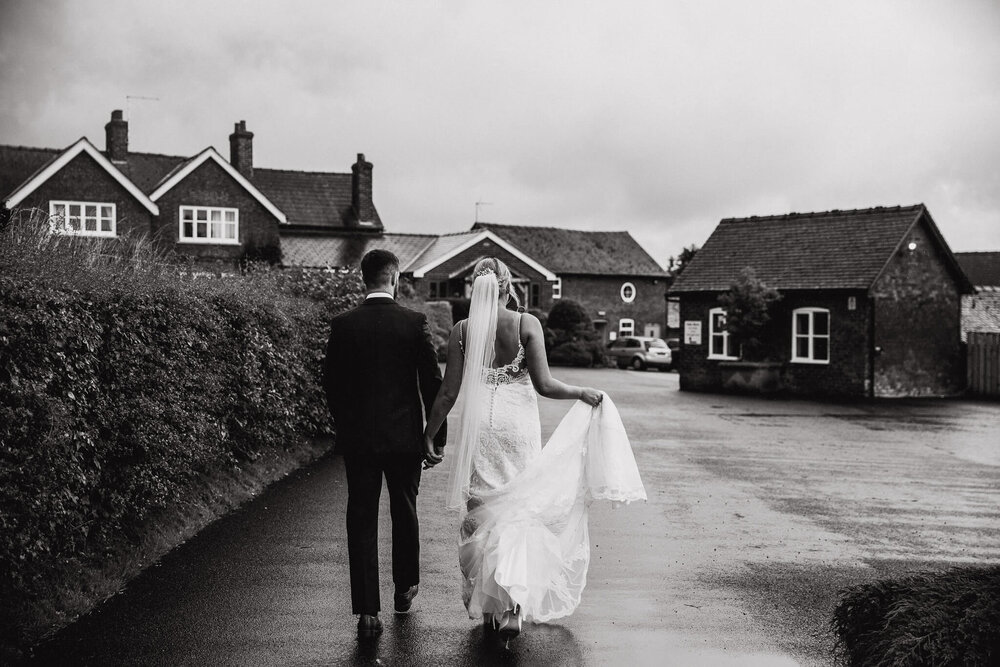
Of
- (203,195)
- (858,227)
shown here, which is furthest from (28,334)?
(203,195)

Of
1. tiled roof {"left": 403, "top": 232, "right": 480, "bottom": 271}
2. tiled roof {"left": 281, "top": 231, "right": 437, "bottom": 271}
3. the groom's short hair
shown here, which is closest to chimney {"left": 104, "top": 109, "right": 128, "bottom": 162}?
tiled roof {"left": 281, "top": 231, "right": 437, "bottom": 271}

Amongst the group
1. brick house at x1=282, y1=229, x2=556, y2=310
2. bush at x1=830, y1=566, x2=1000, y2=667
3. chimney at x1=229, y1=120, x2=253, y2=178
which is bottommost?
bush at x1=830, y1=566, x2=1000, y2=667

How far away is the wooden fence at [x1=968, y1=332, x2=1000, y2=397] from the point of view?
3148 centimetres

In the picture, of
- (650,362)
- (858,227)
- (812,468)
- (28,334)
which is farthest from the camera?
(650,362)

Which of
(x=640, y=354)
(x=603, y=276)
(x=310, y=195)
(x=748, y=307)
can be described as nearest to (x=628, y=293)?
(x=603, y=276)

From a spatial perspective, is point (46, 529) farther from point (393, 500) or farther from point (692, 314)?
point (692, 314)

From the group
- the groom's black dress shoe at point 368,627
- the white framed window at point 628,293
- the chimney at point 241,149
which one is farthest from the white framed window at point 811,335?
the white framed window at point 628,293

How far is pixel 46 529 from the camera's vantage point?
549cm

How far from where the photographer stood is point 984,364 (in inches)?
1248

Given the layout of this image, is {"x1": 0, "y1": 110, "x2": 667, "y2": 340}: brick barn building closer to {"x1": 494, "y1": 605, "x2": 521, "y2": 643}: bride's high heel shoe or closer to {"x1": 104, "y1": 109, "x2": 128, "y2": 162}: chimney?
{"x1": 104, "y1": 109, "x2": 128, "y2": 162}: chimney

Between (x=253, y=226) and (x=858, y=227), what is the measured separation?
2770cm

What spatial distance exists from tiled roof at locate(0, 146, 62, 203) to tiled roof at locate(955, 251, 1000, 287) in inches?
2426

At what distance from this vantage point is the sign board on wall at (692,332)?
113 ft

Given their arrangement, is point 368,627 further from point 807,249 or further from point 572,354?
point 572,354
